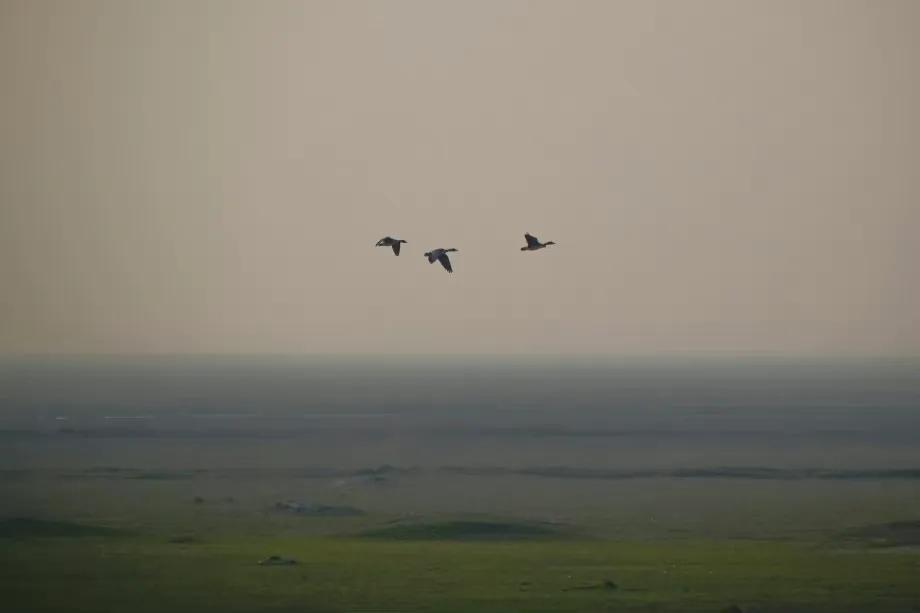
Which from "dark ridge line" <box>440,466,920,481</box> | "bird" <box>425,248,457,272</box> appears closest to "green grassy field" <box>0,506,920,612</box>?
"bird" <box>425,248,457,272</box>

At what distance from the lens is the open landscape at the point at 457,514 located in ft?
145

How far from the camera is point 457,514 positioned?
6303 cm

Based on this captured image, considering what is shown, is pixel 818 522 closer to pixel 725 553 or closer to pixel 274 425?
pixel 725 553

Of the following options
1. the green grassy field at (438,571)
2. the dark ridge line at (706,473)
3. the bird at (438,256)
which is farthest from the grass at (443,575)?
the dark ridge line at (706,473)

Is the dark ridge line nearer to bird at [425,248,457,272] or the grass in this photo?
the grass

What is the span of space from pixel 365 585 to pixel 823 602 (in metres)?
15.3

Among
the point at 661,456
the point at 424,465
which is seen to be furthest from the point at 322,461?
Answer: the point at 661,456

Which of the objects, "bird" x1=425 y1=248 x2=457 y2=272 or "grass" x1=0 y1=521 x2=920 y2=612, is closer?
"bird" x1=425 y1=248 x2=457 y2=272

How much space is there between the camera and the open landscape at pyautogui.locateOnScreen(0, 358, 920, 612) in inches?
1738

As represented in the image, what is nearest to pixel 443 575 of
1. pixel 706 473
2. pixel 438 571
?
pixel 438 571

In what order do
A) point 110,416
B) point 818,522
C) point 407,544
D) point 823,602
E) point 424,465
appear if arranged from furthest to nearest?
→ point 110,416, point 424,465, point 818,522, point 407,544, point 823,602

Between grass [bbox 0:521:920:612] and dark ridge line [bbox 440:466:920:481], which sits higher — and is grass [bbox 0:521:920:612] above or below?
below

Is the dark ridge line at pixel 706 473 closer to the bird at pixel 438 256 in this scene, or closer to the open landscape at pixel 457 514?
the open landscape at pixel 457 514

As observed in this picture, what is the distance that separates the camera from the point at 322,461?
3524 inches
